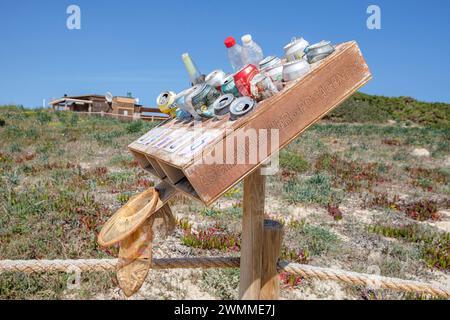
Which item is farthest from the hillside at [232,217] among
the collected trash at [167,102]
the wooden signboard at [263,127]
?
the wooden signboard at [263,127]

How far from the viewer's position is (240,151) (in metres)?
1.73

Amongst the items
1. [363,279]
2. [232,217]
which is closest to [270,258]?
[363,279]

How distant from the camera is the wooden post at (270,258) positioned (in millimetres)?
2262

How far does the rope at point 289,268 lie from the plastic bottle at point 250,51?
4.59 feet

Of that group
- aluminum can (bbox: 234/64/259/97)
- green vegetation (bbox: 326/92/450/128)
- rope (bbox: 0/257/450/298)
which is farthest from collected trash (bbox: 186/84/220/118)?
green vegetation (bbox: 326/92/450/128)

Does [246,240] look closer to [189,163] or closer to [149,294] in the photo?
[189,163]

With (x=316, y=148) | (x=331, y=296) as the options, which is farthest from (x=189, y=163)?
(x=316, y=148)

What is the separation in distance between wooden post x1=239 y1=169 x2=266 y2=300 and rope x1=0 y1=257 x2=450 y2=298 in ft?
1.18

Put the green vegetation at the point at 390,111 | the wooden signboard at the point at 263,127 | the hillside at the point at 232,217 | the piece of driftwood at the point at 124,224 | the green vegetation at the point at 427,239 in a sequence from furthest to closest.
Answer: the green vegetation at the point at 390,111
the green vegetation at the point at 427,239
the hillside at the point at 232,217
the piece of driftwood at the point at 124,224
the wooden signboard at the point at 263,127

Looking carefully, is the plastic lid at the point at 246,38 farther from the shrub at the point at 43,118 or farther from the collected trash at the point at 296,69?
the shrub at the point at 43,118

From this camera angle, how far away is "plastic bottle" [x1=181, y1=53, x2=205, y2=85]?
2.50 meters

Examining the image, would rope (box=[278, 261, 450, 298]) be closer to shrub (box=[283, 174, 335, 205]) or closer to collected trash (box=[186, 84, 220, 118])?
collected trash (box=[186, 84, 220, 118])

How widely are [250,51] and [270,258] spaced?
4.18 feet

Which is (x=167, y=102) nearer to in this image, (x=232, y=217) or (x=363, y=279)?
(x=363, y=279)
